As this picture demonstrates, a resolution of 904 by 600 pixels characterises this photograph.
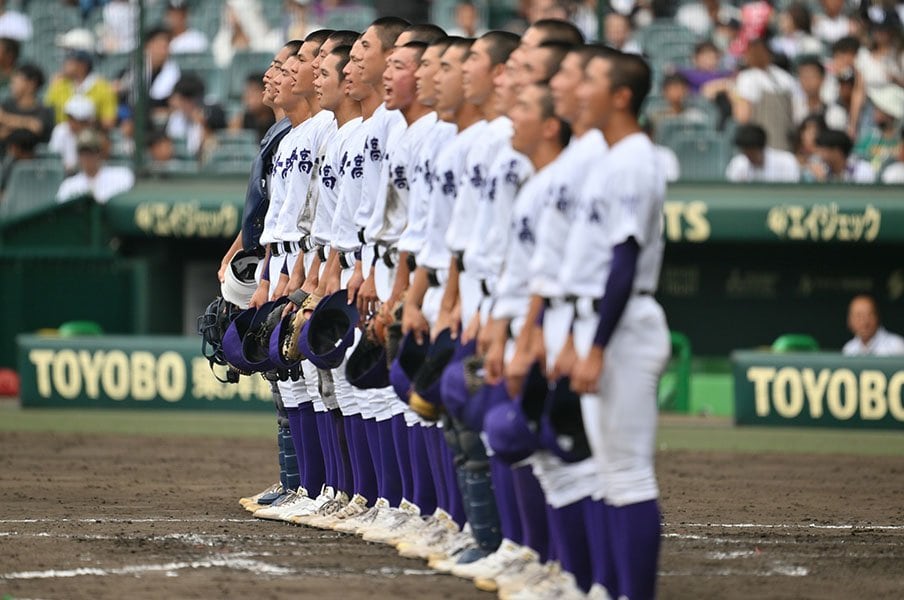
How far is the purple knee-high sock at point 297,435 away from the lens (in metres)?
10.0

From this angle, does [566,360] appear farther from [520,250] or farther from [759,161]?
[759,161]

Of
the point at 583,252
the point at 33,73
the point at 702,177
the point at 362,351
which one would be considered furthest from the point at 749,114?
the point at 583,252

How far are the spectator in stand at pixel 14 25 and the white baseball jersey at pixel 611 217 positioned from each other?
607 inches

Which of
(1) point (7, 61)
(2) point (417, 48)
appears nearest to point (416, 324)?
(2) point (417, 48)

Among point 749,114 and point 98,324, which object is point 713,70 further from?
point 98,324

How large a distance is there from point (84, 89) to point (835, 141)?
790 centimetres

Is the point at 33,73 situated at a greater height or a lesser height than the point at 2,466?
greater

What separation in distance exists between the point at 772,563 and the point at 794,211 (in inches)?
343

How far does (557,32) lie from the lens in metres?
7.43

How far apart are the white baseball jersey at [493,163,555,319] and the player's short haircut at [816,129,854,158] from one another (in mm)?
10138

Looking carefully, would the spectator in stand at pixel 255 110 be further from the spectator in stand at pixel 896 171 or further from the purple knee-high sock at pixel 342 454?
the purple knee-high sock at pixel 342 454

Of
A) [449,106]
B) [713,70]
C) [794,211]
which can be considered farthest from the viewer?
[713,70]

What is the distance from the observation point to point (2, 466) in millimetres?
12422

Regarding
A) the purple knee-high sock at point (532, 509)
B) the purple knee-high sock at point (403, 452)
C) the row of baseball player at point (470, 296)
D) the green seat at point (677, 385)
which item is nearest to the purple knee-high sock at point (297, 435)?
the row of baseball player at point (470, 296)
